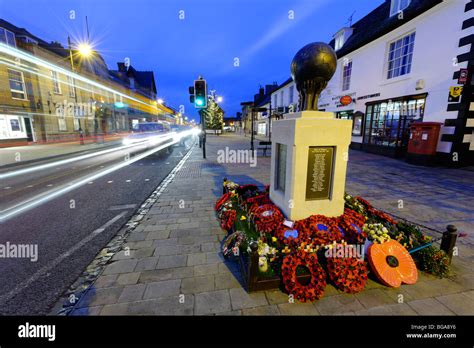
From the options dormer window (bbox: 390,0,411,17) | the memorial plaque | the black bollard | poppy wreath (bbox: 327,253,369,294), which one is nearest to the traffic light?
the memorial plaque

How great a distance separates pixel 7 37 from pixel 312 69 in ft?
98.3

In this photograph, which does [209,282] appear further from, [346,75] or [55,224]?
[346,75]

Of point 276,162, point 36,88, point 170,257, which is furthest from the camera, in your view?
point 36,88

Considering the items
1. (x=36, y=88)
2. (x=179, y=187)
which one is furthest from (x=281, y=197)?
(x=36, y=88)

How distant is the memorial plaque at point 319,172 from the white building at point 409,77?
9.84 metres

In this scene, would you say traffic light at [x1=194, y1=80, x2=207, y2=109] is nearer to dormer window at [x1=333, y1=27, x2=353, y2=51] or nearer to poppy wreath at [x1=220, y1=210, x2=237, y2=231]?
poppy wreath at [x1=220, y1=210, x2=237, y2=231]

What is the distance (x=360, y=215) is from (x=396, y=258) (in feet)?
3.41

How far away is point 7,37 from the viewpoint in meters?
19.7

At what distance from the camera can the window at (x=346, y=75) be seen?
16875mm

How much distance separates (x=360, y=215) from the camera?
12.8 feet

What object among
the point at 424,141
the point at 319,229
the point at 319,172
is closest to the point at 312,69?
the point at 319,172

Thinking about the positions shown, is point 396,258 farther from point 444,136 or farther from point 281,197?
point 444,136

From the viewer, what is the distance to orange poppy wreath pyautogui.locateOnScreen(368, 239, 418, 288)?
2.77m
